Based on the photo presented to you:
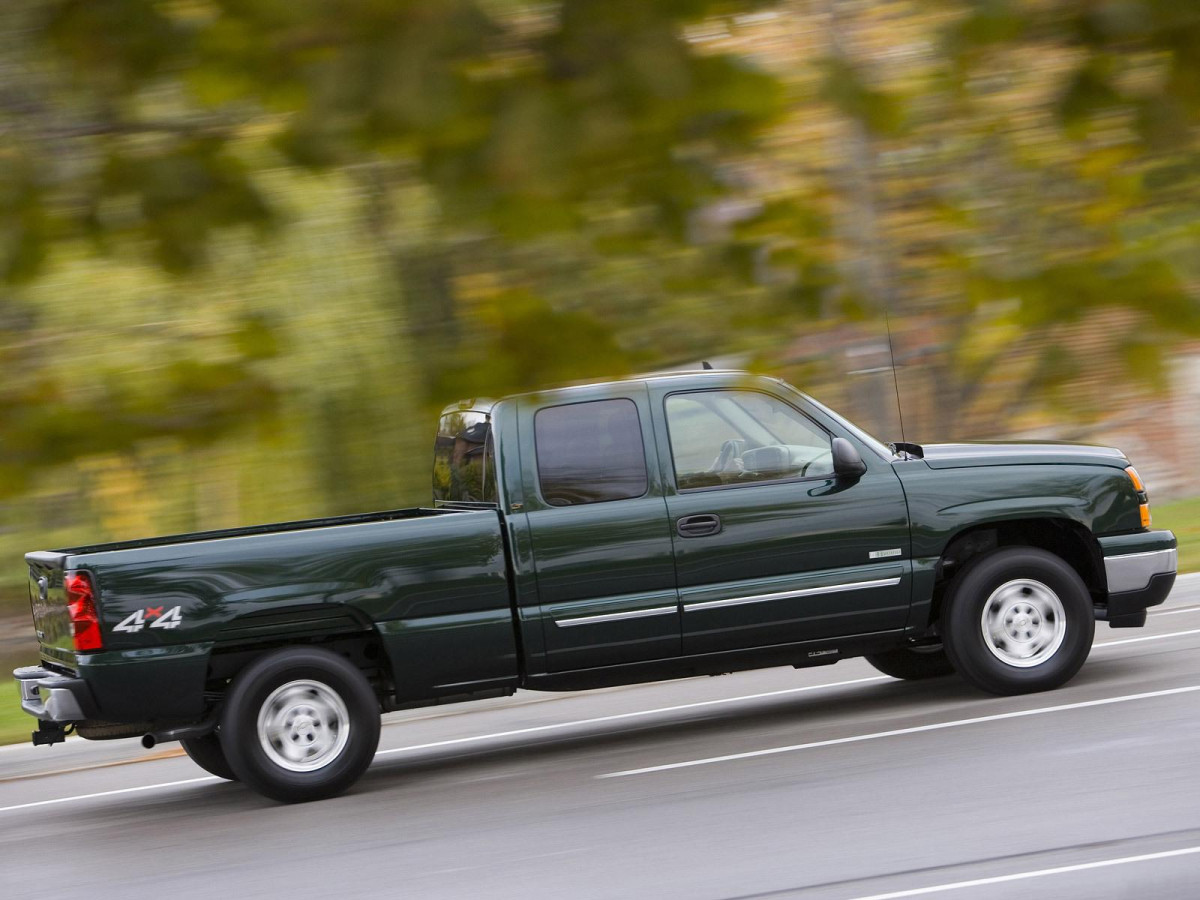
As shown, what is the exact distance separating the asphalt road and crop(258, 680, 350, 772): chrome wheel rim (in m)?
0.26

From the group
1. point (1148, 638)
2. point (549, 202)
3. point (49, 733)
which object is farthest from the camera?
point (1148, 638)

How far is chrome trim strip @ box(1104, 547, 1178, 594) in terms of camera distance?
8.33 meters

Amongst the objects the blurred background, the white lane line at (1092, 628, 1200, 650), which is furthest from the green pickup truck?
the blurred background

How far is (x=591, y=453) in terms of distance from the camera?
25.8ft

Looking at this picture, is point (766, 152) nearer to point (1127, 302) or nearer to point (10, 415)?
point (1127, 302)

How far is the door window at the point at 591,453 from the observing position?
7801 mm

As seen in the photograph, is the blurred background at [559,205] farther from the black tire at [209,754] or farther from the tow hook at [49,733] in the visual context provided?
the black tire at [209,754]

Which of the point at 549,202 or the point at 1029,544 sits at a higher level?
the point at 549,202

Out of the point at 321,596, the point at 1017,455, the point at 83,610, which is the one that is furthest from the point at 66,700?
the point at 1017,455

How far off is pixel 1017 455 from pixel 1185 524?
8707 millimetres

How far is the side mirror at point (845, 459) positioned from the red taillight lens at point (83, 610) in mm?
3692

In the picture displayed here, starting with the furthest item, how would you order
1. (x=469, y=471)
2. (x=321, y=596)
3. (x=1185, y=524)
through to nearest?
(x=1185, y=524) < (x=469, y=471) < (x=321, y=596)

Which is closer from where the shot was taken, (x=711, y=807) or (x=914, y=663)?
(x=711, y=807)

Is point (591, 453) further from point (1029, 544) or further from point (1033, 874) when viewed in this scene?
point (1033, 874)
